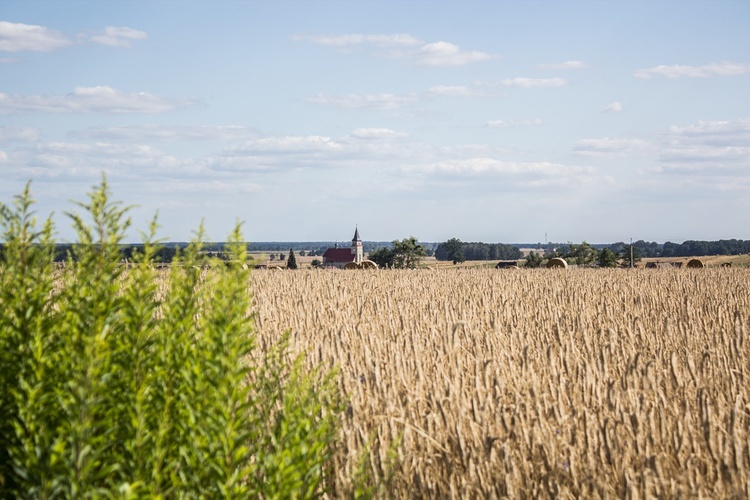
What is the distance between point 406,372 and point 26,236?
2.63 meters

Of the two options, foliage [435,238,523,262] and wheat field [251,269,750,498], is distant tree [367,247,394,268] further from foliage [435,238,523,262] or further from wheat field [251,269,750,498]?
wheat field [251,269,750,498]

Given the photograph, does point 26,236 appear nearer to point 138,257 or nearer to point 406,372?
point 138,257

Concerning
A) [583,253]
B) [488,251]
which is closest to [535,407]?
[583,253]

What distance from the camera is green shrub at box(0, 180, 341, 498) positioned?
290 centimetres

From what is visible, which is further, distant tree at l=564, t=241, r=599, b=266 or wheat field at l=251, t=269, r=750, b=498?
distant tree at l=564, t=241, r=599, b=266

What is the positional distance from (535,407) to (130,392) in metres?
2.52

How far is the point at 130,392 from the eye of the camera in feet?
10.4

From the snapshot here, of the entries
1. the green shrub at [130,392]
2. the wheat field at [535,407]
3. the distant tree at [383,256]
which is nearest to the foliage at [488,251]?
the distant tree at [383,256]

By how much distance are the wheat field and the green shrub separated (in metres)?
0.80

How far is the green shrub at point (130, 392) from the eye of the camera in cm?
290

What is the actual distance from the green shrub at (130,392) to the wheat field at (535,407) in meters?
0.80

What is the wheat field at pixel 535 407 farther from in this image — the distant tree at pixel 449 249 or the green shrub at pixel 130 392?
the distant tree at pixel 449 249

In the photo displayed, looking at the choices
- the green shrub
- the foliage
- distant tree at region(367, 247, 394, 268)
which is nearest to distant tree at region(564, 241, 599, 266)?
distant tree at region(367, 247, 394, 268)

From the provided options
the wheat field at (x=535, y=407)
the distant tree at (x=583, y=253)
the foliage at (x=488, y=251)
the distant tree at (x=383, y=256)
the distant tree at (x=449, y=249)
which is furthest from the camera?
the foliage at (x=488, y=251)
